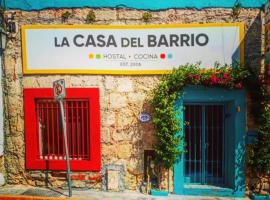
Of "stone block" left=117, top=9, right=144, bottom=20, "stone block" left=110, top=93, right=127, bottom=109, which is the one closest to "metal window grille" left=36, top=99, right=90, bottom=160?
"stone block" left=110, top=93, right=127, bottom=109

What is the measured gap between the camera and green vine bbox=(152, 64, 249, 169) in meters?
6.51

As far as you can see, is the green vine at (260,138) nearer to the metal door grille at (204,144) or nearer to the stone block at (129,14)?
the metal door grille at (204,144)

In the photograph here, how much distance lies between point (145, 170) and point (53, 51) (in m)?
3.95

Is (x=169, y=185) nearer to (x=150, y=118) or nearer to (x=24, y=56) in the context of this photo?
(x=150, y=118)

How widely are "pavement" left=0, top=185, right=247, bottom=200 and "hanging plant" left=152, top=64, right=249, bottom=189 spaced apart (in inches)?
39.9

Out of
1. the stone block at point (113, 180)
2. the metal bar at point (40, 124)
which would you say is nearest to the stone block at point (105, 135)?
the stone block at point (113, 180)

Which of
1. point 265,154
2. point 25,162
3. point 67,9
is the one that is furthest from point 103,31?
point 265,154

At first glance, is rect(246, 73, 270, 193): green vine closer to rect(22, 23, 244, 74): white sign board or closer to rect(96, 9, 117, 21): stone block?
rect(22, 23, 244, 74): white sign board

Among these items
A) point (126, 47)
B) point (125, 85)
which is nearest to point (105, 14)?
point (126, 47)

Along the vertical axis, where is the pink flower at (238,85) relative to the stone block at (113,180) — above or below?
above

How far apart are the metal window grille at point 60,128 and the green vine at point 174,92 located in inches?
75.2

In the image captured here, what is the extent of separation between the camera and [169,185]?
7078 millimetres

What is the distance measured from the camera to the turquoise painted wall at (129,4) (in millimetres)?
6770

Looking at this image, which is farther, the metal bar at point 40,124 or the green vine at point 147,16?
the metal bar at point 40,124
